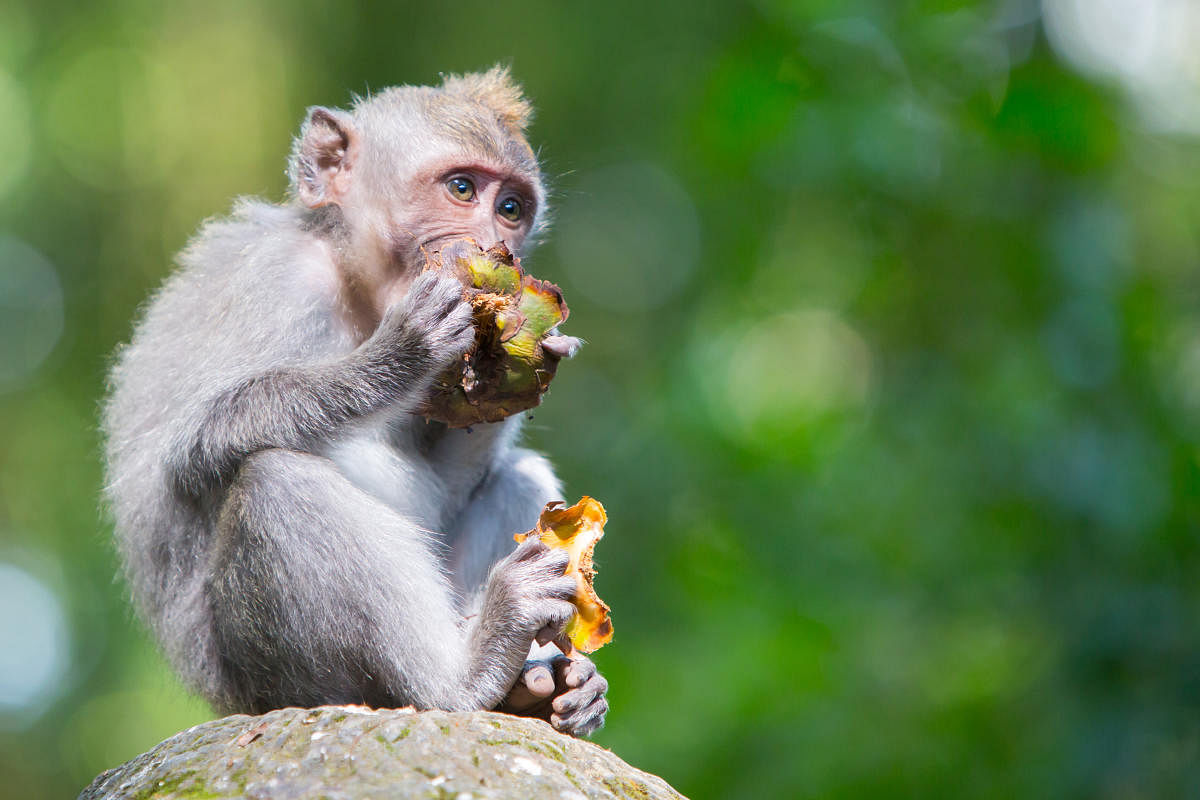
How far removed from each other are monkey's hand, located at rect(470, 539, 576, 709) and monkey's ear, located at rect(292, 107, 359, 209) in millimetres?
2337

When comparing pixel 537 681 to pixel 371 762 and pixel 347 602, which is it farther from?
pixel 371 762

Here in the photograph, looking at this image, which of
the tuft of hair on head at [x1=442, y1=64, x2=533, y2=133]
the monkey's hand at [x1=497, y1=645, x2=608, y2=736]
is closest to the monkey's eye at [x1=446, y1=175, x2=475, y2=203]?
the tuft of hair on head at [x1=442, y1=64, x2=533, y2=133]

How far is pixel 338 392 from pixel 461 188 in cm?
147

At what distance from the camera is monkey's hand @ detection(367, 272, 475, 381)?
476cm

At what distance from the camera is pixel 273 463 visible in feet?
15.1

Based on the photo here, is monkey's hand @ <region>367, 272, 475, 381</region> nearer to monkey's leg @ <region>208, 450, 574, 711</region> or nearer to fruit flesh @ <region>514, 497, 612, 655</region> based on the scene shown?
monkey's leg @ <region>208, 450, 574, 711</region>

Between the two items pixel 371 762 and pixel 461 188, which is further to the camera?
pixel 461 188

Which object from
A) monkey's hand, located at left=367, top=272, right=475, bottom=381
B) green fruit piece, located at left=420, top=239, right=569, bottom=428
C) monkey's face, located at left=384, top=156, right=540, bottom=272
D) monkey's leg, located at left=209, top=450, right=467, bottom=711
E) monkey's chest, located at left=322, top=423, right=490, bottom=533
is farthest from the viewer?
monkey's face, located at left=384, top=156, right=540, bottom=272

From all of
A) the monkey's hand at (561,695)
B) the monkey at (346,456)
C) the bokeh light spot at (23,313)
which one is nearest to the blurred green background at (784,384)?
the bokeh light spot at (23,313)

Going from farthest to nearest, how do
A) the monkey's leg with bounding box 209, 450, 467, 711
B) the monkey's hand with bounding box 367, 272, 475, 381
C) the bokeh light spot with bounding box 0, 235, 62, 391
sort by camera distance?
the bokeh light spot with bounding box 0, 235, 62, 391, the monkey's hand with bounding box 367, 272, 475, 381, the monkey's leg with bounding box 209, 450, 467, 711

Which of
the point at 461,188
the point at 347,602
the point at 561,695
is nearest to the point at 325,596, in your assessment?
the point at 347,602

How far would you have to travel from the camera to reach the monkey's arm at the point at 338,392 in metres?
4.77

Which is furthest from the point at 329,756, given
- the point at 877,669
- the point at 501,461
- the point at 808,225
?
the point at 808,225

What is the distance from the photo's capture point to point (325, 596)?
4410 mm
